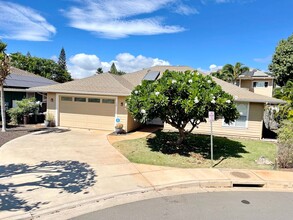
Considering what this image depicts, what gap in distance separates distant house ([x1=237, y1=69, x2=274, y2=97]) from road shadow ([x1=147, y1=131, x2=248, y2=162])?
83.3 feet

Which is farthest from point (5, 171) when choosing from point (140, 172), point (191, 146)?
point (191, 146)

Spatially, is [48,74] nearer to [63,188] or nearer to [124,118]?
[124,118]

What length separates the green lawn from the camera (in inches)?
339

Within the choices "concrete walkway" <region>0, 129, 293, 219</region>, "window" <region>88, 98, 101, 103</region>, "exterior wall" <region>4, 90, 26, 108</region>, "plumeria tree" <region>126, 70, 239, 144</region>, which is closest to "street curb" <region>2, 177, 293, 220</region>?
"concrete walkway" <region>0, 129, 293, 219</region>

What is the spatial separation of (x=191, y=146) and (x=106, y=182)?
241 inches

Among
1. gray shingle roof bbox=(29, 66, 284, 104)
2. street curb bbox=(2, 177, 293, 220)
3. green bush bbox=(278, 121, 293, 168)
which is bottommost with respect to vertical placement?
street curb bbox=(2, 177, 293, 220)

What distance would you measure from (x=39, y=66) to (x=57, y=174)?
4249cm

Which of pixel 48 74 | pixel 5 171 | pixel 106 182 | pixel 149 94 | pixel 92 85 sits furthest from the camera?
pixel 48 74

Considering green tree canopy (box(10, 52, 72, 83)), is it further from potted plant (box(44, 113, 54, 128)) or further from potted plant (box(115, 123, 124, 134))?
potted plant (box(115, 123, 124, 134))

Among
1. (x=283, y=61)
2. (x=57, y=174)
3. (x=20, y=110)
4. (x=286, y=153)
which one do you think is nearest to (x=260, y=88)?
(x=283, y=61)

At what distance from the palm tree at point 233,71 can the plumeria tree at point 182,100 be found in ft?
98.2

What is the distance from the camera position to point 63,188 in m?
5.73

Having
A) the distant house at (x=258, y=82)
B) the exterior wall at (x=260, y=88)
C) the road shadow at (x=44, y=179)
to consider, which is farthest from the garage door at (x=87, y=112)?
the distant house at (x=258, y=82)

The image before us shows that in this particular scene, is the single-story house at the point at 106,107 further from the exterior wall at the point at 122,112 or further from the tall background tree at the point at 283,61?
the tall background tree at the point at 283,61
